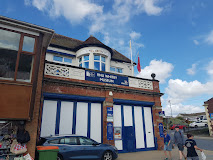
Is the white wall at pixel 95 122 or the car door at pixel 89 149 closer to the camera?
the car door at pixel 89 149

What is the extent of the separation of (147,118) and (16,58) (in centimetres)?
1070

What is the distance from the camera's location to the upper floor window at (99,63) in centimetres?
1479

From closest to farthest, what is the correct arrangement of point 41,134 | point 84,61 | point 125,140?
1. point 41,134
2. point 125,140
3. point 84,61

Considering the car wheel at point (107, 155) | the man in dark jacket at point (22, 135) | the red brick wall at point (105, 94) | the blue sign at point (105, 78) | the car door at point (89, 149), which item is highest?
the blue sign at point (105, 78)

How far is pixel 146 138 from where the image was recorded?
12.3 metres

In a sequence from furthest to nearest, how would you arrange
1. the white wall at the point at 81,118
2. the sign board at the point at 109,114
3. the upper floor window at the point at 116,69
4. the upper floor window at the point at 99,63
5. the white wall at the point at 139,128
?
the upper floor window at the point at 116,69, the upper floor window at the point at 99,63, the white wall at the point at 139,128, the sign board at the point at 109,114, the white wall at the point at 81,118

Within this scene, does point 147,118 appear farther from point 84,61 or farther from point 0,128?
point 0,128

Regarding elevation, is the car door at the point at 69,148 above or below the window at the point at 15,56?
below

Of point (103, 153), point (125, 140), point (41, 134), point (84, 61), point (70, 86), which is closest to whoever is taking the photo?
point (103, 153)

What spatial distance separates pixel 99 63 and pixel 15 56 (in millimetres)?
8996

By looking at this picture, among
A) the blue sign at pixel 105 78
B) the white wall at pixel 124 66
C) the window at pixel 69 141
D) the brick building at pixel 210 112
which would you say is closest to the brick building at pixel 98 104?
the blue sign at pixel 105 78

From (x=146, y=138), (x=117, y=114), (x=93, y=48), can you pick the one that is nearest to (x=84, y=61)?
(x=93, y=48)

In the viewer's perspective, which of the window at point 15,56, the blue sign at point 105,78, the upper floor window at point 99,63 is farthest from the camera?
the upper floor window at point 99,63

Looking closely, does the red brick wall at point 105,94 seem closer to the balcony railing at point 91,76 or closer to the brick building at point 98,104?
the brick building at point 98,104
